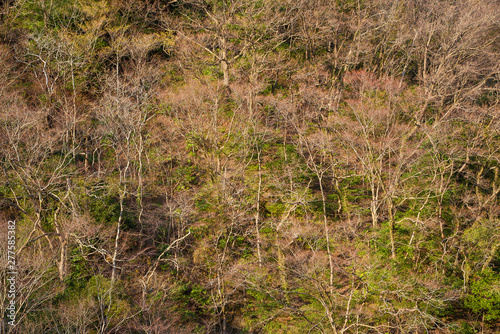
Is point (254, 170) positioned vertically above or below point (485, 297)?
above

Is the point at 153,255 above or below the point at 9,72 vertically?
below

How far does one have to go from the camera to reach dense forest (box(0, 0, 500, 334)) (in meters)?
18.5

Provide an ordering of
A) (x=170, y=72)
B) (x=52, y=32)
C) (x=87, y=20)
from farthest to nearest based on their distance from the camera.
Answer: (x=170, y=72), (x=87, y=20), (x=52, y=32)

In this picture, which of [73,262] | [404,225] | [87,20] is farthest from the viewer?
[87,20]

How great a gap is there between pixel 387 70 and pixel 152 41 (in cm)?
1674

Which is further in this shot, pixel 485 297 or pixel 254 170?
pixel 254 170

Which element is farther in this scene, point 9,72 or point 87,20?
point 87,20

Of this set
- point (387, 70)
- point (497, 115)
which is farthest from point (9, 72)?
point (497, 115)

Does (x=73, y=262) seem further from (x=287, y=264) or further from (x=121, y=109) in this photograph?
(x=287, y=264)

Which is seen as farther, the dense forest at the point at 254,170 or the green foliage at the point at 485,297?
the green foliage at the point at 485,297

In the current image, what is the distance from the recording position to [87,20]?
26.2 m

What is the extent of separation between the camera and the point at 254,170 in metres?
25.0

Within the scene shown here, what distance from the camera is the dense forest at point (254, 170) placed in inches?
728

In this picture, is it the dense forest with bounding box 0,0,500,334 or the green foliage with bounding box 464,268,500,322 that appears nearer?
the dense forest with bounding box 0,0,500,334
